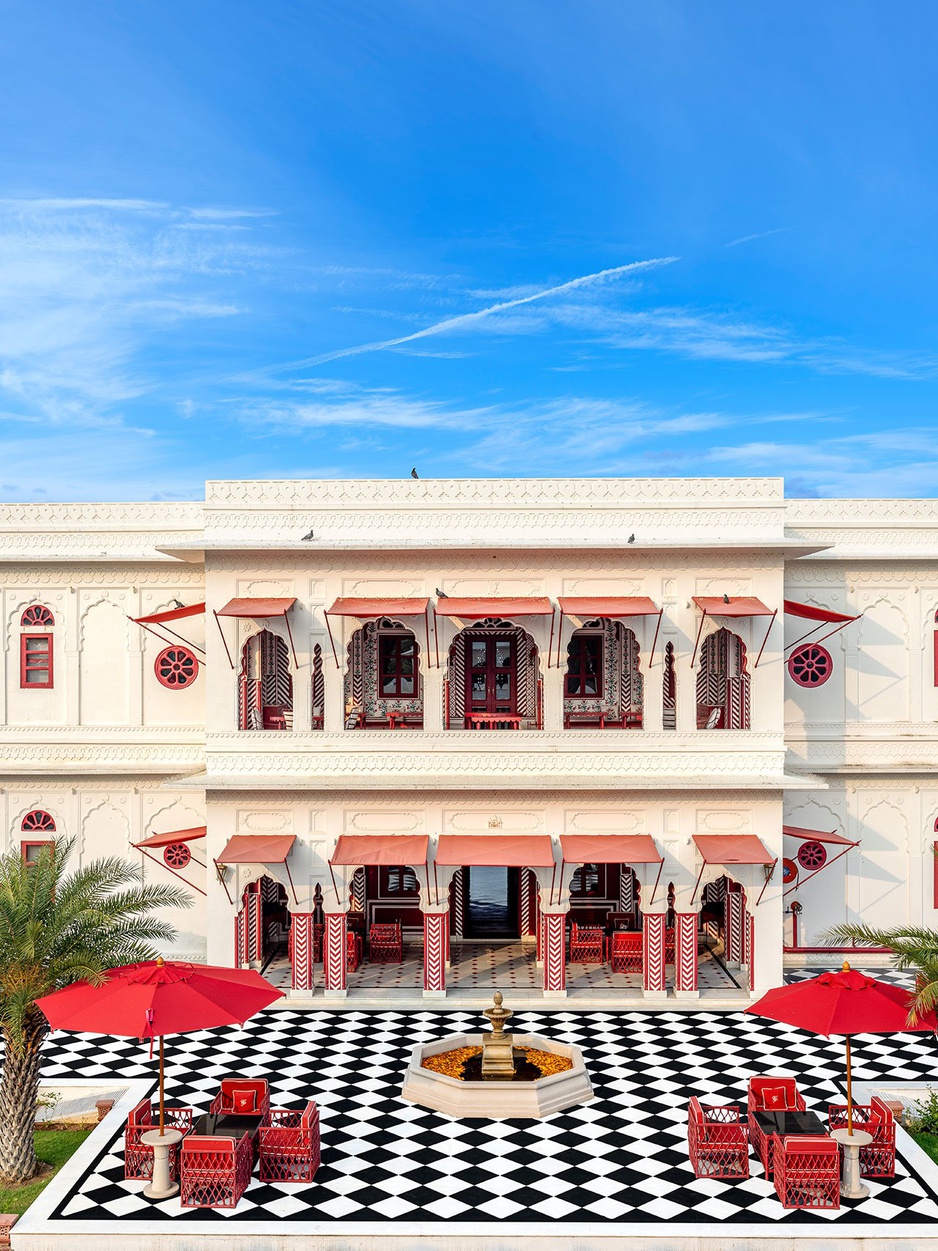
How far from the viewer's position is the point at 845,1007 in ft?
40.0

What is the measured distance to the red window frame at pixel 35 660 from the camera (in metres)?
21.4

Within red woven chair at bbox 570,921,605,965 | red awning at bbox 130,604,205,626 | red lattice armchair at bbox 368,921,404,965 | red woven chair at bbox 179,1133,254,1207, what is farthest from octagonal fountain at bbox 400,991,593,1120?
red awning at bbox 130,604,205,626

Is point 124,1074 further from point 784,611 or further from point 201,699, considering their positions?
point 784,611

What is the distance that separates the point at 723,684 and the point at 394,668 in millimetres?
6435

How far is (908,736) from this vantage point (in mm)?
21250

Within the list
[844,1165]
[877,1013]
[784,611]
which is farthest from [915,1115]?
[784,611]

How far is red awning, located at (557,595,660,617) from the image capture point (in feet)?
61.3

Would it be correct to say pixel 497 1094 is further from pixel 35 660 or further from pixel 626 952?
pixel 35 660

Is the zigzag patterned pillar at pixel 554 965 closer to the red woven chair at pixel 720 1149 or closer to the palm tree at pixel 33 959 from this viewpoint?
the red woven chair at pixel 720 1149

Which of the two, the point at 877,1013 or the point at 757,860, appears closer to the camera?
the point at 877,1013

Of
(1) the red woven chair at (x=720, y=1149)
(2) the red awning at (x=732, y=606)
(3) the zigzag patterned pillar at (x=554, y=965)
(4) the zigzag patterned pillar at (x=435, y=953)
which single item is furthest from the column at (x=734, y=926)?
(1) the red woven chair at (x=720, y=1149)

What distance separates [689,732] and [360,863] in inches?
238

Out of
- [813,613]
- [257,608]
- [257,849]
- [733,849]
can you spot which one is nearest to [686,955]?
[733,849]

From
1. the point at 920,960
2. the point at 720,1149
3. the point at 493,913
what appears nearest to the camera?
the point at 720,1149
